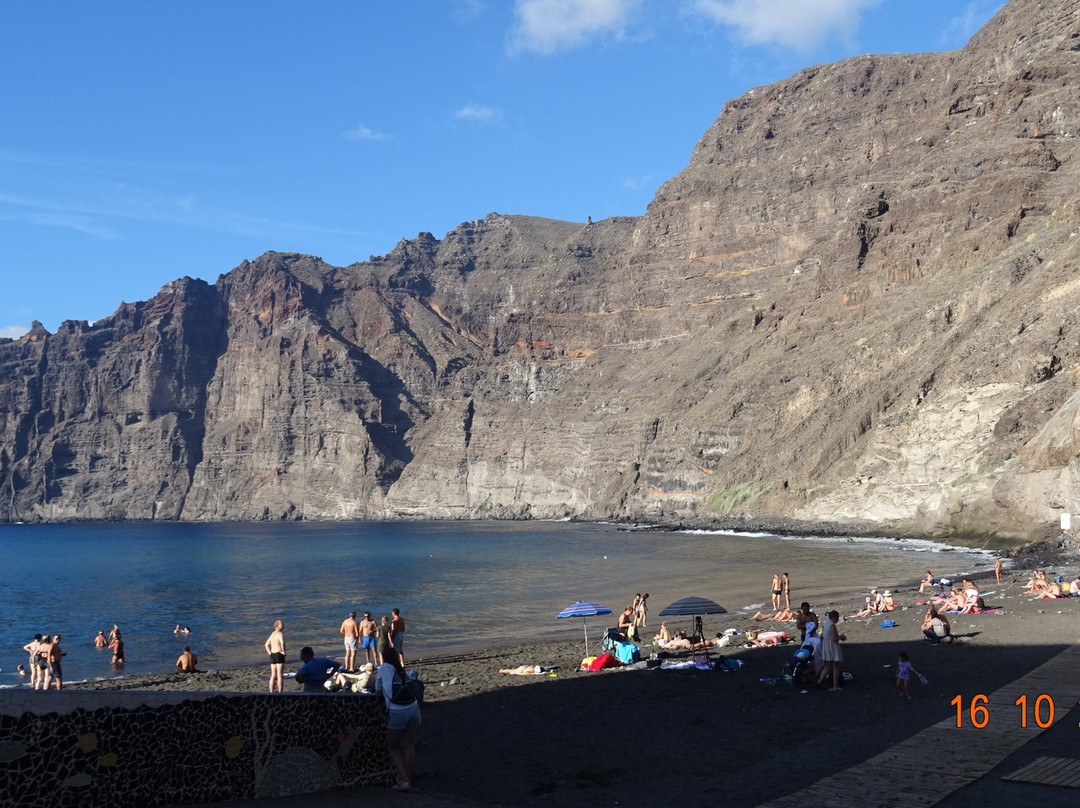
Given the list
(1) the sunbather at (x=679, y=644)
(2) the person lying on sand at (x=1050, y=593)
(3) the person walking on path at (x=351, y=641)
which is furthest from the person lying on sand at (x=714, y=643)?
(2) the person lying on sand at (x=1050, y=593)

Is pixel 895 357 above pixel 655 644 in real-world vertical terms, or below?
above

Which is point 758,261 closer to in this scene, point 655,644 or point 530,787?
point 655,644

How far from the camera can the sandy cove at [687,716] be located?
1234 cm

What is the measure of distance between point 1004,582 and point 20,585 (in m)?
68.4

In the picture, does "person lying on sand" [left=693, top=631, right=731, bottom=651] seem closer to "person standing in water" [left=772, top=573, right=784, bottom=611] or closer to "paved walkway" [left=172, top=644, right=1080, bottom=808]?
"person standing in water" [left=772, top=573, right=784, bottom=611]

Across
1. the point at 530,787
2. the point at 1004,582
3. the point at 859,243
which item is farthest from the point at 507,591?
the point at 859,243

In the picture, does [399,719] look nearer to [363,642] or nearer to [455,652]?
[363,642]

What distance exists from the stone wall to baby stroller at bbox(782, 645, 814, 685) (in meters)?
9.07

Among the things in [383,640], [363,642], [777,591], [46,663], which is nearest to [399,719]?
[383,640]

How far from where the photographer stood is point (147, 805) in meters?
9.84

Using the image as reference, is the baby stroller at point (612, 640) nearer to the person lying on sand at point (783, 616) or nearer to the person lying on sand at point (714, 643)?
the person lying on sand at point (714, 643)

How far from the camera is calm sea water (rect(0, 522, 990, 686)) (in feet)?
113
